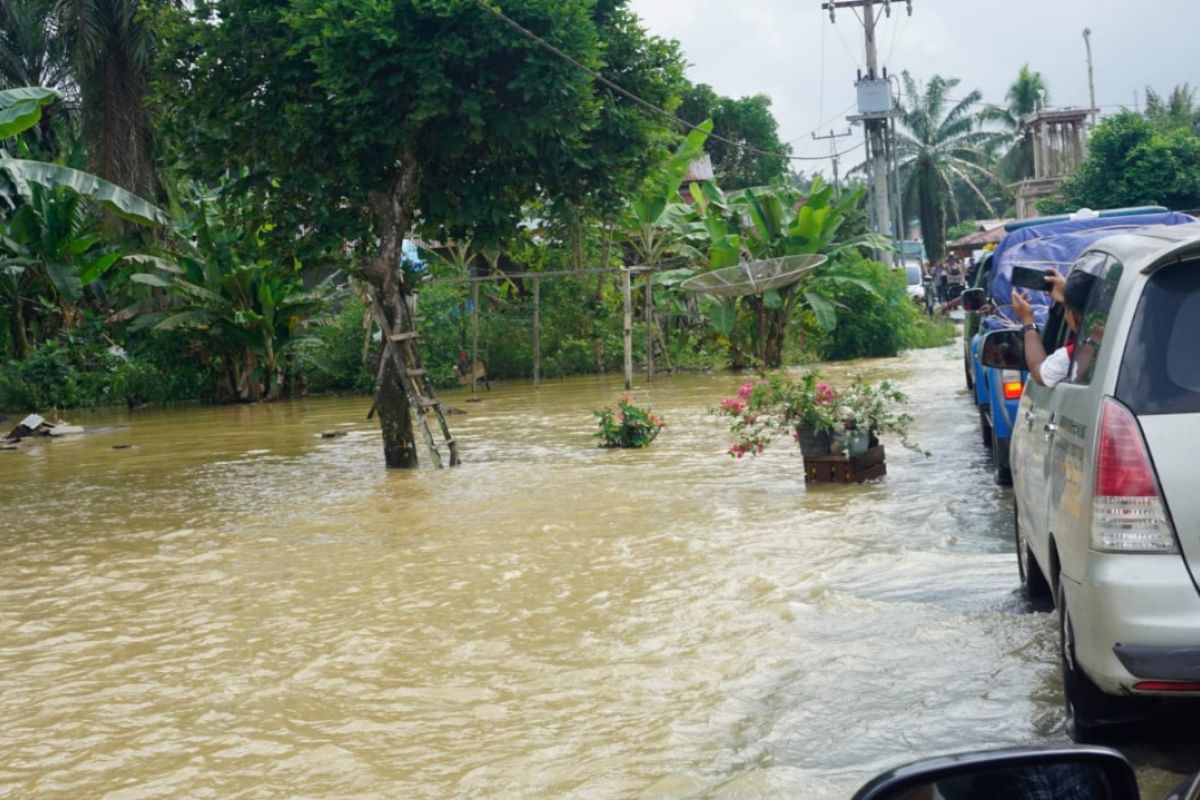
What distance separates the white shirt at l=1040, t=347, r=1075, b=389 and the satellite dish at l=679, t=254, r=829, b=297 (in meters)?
20.6

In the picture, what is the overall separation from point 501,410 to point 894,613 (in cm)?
1682

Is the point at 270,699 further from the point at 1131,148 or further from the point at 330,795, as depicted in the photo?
the point at 1131,148

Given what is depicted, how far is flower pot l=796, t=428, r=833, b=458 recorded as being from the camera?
11.7 m

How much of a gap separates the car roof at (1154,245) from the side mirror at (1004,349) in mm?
897

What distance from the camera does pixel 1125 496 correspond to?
13.2ft

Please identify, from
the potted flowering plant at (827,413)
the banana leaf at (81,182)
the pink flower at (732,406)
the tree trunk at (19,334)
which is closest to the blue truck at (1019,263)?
the potted flowering plant at (827,413)

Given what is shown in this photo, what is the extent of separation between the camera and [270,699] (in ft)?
20.1

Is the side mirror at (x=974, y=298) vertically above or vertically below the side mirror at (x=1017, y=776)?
above

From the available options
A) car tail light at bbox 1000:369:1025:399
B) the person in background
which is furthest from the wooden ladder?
the person in background

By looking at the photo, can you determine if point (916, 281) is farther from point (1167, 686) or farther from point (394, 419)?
point (1167, 686)

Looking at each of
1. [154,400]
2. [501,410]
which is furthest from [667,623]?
[154,400]

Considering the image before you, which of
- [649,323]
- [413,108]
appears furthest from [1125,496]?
[649,323]

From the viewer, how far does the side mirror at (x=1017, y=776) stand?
5.57 ft

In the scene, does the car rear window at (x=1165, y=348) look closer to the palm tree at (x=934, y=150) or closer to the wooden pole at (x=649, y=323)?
the wooden pole at (x=649, y=323)
